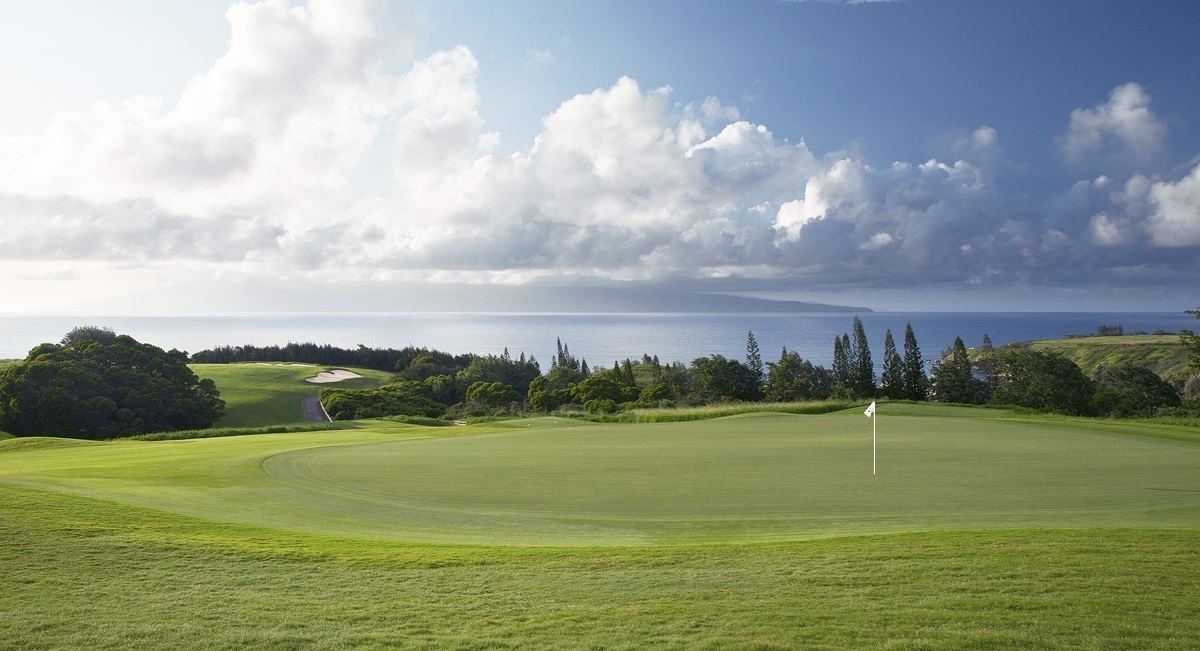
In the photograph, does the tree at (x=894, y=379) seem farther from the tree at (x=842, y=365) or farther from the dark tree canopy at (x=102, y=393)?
the dark tree canopy at (x=102, y=393)

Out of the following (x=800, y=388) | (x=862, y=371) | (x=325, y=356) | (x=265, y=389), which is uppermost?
(x=325, y=356)

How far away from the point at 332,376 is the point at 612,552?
76.5 meters

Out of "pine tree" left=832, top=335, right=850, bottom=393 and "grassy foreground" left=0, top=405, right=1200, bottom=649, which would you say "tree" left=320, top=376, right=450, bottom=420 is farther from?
"pine tree" left=832, top=335, right=850, bottom=393

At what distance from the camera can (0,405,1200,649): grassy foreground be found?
6008mm

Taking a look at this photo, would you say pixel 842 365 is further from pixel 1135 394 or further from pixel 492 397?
pixel 492 397

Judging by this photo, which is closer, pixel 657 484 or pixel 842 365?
pixel 657 484

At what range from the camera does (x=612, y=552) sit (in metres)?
9.41

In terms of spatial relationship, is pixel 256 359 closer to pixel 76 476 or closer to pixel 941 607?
pixel 76 476

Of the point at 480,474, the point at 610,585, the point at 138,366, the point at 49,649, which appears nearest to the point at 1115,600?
the point at 610,585

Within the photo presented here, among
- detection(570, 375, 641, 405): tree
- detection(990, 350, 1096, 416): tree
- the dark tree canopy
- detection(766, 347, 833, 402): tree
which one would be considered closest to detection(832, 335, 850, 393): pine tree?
detection(766, 347, 833, 402): tree

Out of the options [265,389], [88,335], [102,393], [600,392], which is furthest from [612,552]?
[88,335]

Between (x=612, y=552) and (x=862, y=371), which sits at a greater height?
(x=612, y=552)

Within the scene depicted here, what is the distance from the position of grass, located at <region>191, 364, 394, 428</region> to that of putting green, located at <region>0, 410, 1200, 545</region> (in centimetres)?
3590

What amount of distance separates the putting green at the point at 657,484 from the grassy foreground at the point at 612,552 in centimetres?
10
